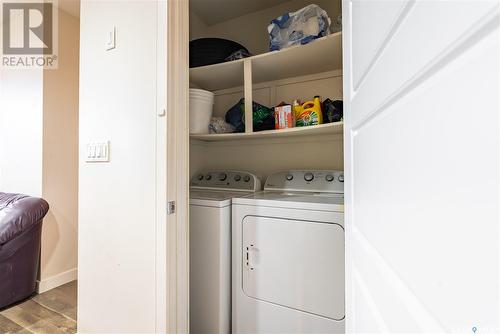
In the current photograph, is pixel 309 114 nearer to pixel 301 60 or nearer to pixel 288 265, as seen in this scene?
pixel 301 60

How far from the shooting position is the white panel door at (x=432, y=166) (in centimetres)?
23

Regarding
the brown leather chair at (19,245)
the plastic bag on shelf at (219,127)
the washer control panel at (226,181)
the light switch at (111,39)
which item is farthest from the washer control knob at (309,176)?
the brown leather chair at (19,245)

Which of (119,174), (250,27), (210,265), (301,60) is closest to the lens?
(119,174)

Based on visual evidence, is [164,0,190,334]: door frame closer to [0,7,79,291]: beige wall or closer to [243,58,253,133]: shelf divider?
[243,58,253,133]: shelf divider

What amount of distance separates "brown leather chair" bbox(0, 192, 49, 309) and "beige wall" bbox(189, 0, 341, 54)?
6.71 ft

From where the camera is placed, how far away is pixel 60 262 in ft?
7.85

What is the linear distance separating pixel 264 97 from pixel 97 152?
4.14 ft

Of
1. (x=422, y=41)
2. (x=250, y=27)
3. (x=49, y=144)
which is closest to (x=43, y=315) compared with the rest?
(x=49, y=144)

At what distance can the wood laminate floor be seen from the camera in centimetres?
171

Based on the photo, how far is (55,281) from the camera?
233 cm

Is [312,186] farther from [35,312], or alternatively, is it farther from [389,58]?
[35,312]

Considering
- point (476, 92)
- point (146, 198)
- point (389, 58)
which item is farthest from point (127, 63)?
point (476, 92)

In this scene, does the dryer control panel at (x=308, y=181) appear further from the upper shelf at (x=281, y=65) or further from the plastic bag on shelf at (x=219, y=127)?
the upper shelf at (x=281, y=65)

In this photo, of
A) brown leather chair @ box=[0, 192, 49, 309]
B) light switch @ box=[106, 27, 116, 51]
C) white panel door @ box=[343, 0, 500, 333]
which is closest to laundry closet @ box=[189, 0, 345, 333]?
light switch @ box=[106, 27, 116, 51]
